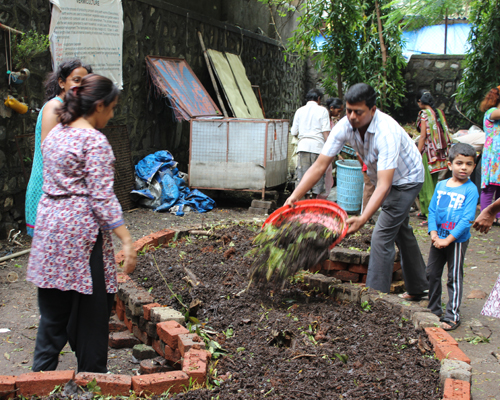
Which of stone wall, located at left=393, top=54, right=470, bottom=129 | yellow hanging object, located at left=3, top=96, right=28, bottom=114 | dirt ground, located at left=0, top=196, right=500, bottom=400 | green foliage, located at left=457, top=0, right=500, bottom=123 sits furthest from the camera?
stone wall, located at left=393, top=54, right=470, bottom=129

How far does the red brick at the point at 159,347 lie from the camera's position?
130 inches

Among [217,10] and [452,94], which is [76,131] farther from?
[452,94]

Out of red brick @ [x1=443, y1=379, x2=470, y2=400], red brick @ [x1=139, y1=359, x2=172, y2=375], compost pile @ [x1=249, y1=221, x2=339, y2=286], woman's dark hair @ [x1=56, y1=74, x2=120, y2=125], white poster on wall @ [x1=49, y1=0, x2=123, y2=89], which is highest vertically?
white poster on wall @ [x1=49, y1=0, x2=123, y2=89]

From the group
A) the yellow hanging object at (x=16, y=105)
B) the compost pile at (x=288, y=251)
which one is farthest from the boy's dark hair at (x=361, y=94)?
the yellow hanging object at (x=16, y=105)

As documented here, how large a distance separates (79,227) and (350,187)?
6095 mm

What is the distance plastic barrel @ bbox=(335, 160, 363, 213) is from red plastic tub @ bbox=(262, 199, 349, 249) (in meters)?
3.85

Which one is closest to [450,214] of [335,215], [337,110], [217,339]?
[335,215]

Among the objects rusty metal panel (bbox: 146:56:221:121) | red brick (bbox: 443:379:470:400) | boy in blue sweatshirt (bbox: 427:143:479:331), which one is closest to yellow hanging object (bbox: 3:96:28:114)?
rusty metal panel (bbox: 146:56:221:121)

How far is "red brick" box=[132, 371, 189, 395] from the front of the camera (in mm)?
2551

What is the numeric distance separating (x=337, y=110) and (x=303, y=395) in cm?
656

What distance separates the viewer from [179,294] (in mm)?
3959

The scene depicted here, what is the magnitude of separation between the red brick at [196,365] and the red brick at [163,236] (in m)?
2.43

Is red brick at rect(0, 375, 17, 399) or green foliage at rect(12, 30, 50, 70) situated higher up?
green foliage at rect(12, 30, 50, 70)

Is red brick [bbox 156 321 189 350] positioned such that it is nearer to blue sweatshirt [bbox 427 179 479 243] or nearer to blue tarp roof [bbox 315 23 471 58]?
blue sweatshirt [bbox 427 179 479 243]
